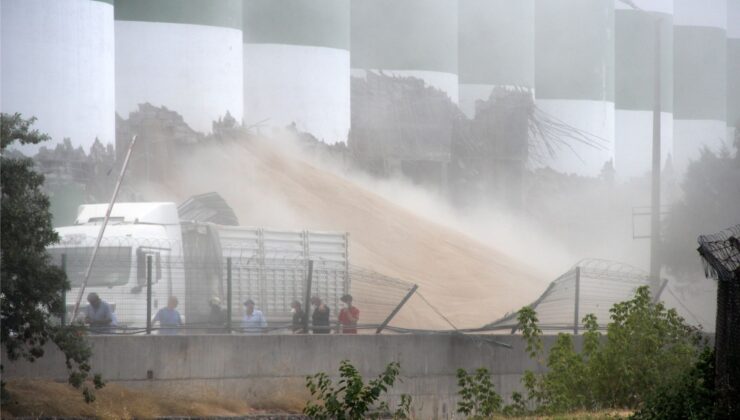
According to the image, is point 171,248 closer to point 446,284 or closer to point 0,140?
point 0,140

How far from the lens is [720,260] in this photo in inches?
421

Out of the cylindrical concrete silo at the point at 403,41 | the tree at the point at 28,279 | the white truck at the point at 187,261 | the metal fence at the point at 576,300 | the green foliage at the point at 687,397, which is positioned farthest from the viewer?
the cylindrical concrete silo at the point at 403,41

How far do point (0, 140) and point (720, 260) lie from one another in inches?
400

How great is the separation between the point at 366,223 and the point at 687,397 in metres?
30.7

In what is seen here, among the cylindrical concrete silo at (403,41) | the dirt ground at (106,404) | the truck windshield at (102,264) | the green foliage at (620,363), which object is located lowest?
the dirt ground at (106,404)

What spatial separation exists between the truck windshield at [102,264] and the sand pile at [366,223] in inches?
511

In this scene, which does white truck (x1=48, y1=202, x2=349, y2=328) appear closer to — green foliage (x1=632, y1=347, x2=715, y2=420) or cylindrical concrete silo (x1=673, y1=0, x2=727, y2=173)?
green foliage (x1=632, y1=347, x2=715, y2=420)

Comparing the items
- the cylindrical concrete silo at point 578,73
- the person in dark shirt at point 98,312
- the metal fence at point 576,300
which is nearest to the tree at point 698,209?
the metal fence at point 576,300

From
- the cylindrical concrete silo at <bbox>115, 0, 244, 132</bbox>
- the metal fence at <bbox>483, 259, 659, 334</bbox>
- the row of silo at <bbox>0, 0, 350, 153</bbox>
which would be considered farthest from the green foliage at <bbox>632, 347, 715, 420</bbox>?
the cylindrical concrete silo at <bbox>115, 0, 244, 132</bbox>

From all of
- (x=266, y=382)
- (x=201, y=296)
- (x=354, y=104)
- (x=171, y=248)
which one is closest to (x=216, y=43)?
(x=354, y=104)

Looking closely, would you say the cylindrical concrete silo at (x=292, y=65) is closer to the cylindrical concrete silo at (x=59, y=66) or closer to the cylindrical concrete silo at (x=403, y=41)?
the cylindrical concrete silo at (x=403, y=41)

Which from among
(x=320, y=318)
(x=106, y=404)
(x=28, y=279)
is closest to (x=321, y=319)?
(x=320, y=318)

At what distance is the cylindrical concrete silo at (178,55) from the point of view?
1454 inches

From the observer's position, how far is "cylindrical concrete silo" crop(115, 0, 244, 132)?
3694 centimetres
